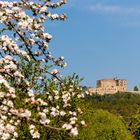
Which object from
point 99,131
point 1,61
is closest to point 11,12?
point 1,61

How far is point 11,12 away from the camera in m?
14.0

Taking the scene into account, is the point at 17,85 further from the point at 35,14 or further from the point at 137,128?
the point at 137,128

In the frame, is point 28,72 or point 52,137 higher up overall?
point 28,72

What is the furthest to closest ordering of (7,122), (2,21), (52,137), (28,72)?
(52,137) < (28,72) < (2,21) < (7,122)

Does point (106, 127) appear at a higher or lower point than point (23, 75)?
higher

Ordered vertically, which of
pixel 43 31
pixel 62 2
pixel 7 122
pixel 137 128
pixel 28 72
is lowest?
pixel 7 122

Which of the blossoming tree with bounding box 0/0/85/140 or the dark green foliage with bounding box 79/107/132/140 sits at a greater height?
the dark green foliage with bounding box 79/107/132/140

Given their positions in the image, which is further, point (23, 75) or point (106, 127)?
point (106, 127)

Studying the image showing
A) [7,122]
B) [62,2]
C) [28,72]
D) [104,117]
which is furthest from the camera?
[104,117]

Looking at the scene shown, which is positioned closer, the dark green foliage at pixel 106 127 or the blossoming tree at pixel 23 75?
the blossoming tree at pixel 23 75

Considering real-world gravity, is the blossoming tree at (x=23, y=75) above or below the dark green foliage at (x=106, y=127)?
below

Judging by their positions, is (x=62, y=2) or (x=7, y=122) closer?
(x=7, y=122)

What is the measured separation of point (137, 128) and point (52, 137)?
49.1 meters

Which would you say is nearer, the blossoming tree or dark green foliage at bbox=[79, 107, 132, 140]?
the blossoming tree
